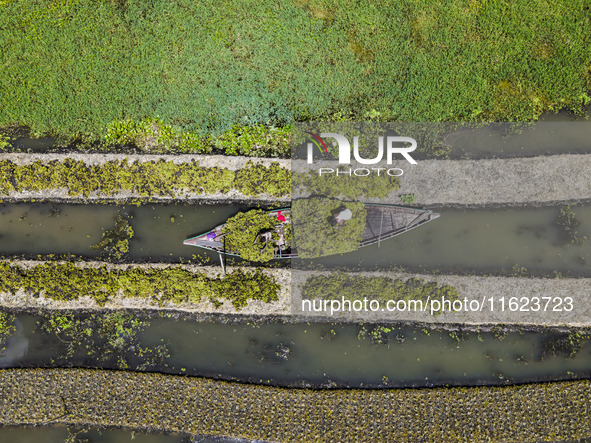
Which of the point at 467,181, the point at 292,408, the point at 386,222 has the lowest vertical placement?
the point at 292,408

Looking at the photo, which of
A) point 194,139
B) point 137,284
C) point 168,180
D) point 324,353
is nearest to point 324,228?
point 324,353

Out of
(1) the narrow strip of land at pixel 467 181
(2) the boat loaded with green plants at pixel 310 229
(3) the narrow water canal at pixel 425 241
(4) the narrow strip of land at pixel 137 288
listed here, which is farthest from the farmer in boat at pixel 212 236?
(1) the narrow strip of land at pixel 467 181

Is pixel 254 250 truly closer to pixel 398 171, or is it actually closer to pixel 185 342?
pixel 185 342

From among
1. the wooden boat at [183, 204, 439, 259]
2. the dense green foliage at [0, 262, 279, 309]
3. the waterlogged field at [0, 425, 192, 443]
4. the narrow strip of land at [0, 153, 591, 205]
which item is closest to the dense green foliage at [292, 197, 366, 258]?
the wooden boat at [183, 204, 439, 259]

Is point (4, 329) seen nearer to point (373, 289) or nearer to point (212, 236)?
point (212, 236)

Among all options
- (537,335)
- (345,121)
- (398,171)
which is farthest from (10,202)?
(537,335)

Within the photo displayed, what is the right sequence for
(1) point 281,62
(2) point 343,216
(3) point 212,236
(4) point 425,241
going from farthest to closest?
(1) point 281,62, (4) point 425,241, (3) point 212,236, (2) point 343,216
